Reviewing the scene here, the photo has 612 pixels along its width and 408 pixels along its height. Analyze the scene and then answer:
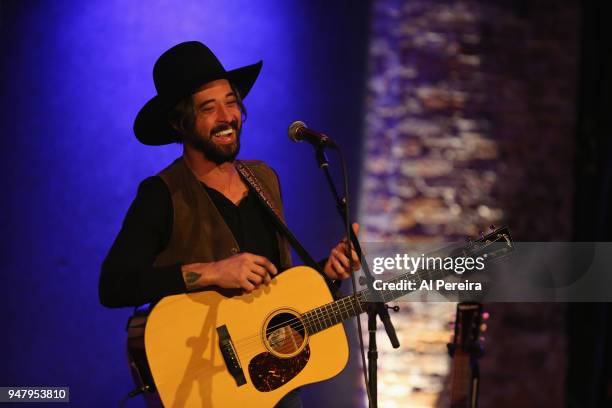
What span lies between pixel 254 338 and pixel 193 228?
0.52m

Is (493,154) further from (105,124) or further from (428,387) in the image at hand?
(105,124)

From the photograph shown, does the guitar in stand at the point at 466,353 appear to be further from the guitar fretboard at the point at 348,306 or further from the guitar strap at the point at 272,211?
the guitar strap at the point at 272,211

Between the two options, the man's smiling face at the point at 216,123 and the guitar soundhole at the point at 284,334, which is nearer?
the guitar soundhole at the point at 284,334

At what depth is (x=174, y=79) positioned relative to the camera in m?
2.98

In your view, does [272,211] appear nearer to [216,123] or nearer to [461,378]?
[216,123]

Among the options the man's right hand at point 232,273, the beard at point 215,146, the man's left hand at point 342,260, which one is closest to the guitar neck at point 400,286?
the man's left hand at point 342,260

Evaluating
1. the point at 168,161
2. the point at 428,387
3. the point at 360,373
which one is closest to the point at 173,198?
the point at 168,161

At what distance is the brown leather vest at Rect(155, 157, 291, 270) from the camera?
9.57 ft

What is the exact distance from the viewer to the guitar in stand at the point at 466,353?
322 centimetres

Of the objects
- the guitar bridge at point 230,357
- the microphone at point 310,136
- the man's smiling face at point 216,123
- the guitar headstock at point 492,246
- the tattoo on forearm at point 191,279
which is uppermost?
the man's smiling face at point 216,123

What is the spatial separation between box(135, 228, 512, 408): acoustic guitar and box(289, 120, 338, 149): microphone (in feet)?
1.79

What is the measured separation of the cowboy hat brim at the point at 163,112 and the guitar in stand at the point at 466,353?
143 cm

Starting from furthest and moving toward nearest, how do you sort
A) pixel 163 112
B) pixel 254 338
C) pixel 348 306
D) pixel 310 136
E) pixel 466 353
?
pixel 466 353, pixel 163 112, pixel 348 306, pixel 254 338, pixel 310 136

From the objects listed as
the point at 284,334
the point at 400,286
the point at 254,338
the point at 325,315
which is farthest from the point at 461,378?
the point at 254,338
